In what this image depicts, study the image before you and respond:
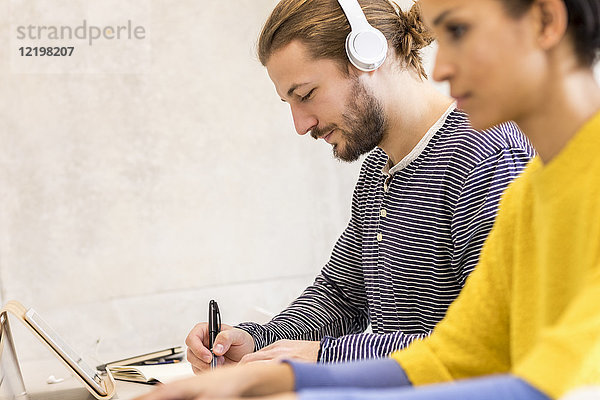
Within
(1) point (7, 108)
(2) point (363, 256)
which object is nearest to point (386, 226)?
(2) point (363, 256)

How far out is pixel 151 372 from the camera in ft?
4.78

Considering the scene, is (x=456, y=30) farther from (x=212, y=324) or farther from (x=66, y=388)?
(x=66, y=388)

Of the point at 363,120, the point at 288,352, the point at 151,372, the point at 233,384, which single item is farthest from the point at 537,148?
the point at 151,372

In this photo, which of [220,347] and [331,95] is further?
[331,95]

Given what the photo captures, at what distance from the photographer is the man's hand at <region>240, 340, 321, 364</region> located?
47.4 inches

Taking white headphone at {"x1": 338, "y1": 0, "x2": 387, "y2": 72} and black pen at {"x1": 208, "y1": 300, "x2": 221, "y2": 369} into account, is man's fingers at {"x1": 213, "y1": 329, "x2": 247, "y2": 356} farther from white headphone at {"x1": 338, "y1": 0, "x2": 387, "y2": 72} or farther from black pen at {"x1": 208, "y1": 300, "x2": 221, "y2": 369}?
white headphone at {"x1": 338, "y1": 0, "x2": 387, "y2": 72}

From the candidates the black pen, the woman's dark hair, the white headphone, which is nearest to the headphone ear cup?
the white headphone

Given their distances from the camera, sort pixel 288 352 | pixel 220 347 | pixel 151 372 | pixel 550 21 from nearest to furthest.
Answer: pixel 550 21
pixel 288 352
pixel 220 347
pixel 151 372

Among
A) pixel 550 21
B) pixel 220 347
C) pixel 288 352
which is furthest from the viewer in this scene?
pixel 220 347

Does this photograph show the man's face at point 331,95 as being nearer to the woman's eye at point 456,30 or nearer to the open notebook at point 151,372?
the open notebook at point 151,372

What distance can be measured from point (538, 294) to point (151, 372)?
90 centimetres

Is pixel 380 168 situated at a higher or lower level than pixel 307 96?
lower

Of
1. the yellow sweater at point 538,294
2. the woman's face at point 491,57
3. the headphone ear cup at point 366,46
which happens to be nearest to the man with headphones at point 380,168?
the headphone ear cup at point 366,46

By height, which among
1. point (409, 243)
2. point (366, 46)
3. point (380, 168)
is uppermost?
point (366, 46)
